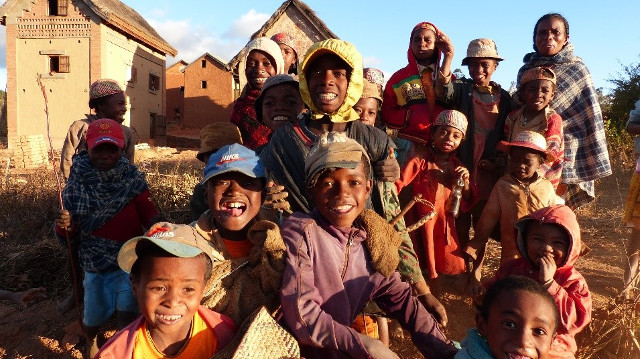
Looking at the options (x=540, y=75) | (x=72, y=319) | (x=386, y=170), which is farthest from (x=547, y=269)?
(x=72, y=319)

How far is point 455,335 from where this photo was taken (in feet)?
11.5

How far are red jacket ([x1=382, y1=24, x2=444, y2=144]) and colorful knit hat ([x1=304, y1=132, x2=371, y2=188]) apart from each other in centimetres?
146

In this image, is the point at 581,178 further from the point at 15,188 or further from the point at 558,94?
the point at 15,188

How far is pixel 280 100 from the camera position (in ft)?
10.3

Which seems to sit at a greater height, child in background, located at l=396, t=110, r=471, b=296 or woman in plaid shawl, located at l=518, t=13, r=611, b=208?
woman in plaid shawl, located at l=518, t=13, r=611, b=208

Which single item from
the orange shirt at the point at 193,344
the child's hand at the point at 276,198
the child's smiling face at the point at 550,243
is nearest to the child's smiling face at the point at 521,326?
the child's smiling face at the point at 550,243

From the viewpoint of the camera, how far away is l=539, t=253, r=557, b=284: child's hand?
230 centimetres

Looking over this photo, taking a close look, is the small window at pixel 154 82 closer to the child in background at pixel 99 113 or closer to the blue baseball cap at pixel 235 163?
the child in background at pixel 99 113

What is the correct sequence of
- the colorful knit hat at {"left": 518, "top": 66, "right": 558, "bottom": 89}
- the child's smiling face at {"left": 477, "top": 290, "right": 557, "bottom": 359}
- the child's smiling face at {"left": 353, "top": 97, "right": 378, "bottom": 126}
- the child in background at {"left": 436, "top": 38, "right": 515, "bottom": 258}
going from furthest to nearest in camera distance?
the child in background at {"left": 436, "top": 38, "right": 515, "bottom": 258} → the child's smiling face at {"left": 353, "top": 97, "right": 378, "bottom": 126} → the colorful knit hat at {"left": 518, "top": 66, "right": 558, "bottom": 89} → the child's smiling face at {"left": 477, "top": 290, "right": 557, "bottom": 359}

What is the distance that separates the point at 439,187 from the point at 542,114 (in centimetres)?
89

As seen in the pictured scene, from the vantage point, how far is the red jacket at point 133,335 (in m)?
1.90

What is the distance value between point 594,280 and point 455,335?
1852mm

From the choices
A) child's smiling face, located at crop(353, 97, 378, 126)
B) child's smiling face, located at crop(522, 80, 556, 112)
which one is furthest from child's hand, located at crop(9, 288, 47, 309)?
child's smiling face, located at crop(522, 80, 556, 112)

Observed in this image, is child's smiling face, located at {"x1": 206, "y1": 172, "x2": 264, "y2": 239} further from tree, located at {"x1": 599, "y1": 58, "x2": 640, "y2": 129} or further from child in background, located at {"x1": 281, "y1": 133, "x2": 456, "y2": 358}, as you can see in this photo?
A: tree, located at {"x1": 599, "y1": 58, "x2": 640, "y2": 129}
